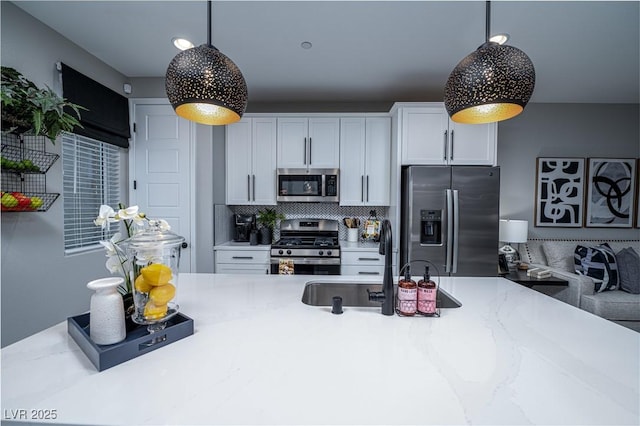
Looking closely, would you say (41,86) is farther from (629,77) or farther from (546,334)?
(629,77)

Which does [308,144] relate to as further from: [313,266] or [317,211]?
[313,266]

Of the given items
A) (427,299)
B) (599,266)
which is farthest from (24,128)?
(599,266)

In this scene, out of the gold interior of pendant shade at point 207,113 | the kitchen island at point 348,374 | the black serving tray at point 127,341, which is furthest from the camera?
the gold interior of pendant shade at point 207,113

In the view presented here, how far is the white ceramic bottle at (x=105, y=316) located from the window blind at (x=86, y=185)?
1.80 meters

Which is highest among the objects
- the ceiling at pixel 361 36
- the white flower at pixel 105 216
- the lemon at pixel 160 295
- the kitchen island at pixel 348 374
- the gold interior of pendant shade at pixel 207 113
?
the ceiling at pixel 361 36

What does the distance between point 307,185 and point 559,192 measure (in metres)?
3.07

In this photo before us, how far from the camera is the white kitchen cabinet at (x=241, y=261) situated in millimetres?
2941

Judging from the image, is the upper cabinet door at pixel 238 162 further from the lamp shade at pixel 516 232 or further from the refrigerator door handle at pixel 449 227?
the lamp shade at pixel 516 232

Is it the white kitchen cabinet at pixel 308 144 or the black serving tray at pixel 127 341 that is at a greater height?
the white kitchen cabinet at pixel 308 144

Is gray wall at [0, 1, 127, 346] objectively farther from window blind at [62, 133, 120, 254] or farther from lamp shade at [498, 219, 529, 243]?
lamp shade at [498, 219, 529, 243]

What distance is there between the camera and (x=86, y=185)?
2.38 metres

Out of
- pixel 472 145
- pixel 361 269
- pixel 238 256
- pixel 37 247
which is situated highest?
pixel 472 145

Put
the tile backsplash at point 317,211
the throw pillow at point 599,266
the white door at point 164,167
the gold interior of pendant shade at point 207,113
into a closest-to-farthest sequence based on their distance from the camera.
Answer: the gold interior of pendant shade at point 207,113, the throw pillow at point 599,266, the white door at point 164,167, the tile backsplash at point 317,211

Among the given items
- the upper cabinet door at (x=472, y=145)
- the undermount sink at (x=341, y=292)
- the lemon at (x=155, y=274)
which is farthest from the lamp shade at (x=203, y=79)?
the upper cabinet door at (x=472, y=145)
